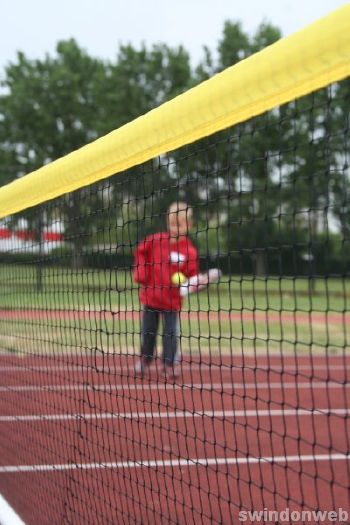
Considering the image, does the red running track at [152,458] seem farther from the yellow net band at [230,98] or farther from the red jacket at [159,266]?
the yellow net band at [230,98]

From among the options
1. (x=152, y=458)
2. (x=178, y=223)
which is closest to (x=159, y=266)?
(x=152, y=458)

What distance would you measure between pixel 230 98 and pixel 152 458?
2.81 meters

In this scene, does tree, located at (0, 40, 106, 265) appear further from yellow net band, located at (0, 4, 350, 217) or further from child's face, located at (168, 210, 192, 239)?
yellow net band, located at (0, 4, 350, 217)

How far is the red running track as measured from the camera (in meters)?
3.08

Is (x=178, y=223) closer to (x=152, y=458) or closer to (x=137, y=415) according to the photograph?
(x=137, y=415)

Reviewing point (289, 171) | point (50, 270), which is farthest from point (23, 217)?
point (289, 171)

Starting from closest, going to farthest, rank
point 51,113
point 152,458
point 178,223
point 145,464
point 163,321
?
point 178,223, point 145,464, point 163,321, point 152,458, point 51,113

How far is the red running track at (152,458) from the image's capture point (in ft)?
10.1

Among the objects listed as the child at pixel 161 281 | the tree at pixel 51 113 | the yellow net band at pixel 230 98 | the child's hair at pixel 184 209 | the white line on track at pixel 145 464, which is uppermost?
the tree at pixel 51 113

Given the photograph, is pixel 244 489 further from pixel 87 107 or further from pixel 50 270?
pixel 87 107

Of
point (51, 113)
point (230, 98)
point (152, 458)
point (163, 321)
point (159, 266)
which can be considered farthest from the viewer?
point (51, 113)

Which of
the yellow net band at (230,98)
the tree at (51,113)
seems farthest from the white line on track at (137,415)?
the tree at (51,113)

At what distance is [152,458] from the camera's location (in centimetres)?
445

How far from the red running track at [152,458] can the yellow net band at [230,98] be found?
846mm
